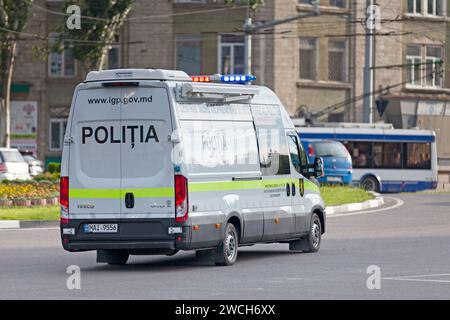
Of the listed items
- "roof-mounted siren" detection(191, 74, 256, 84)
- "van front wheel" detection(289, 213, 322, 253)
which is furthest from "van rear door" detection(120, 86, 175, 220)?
"van front wheel" detection(289, 213, 322, 253)

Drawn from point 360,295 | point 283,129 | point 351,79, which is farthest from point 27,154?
point 360,295

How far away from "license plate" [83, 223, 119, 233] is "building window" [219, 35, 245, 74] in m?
42.0

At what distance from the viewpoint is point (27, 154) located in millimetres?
59531

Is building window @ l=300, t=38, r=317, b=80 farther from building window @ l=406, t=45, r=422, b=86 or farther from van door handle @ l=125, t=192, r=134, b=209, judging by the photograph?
van door handle @ l=125, t=192, r=134, b=209

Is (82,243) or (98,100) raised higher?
(98,100)

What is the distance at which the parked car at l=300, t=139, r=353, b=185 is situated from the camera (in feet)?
156

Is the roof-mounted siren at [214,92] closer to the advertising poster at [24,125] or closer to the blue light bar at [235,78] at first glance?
the blue light bar at [235,78]

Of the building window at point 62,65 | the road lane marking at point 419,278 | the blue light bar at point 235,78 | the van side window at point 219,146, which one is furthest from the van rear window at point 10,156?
the road lane marking at point 419,278

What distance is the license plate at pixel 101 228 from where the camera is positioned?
17.9 metres

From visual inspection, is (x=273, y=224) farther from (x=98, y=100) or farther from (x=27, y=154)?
(x=27, y=154)

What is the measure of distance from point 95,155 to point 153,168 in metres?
0.87

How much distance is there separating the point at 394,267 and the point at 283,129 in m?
3.32

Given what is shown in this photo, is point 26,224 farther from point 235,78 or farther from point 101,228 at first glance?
point 101,228

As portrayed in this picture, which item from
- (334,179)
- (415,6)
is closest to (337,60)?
(415,6)
